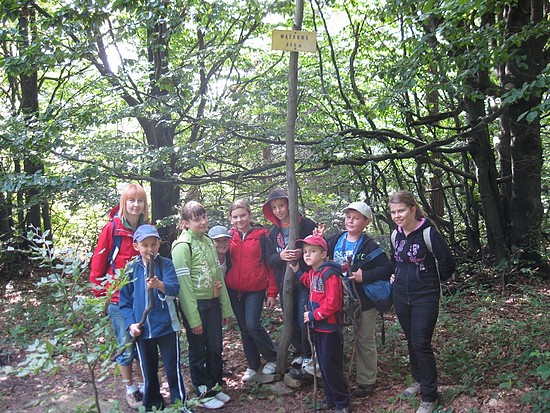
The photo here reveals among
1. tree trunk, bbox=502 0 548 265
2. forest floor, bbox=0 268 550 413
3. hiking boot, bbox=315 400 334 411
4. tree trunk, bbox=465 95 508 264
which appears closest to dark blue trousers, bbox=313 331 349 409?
hiking boot, bbox=315 400 334 411

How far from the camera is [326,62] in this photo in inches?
372

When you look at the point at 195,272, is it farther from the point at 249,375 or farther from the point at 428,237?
the point at 428,237

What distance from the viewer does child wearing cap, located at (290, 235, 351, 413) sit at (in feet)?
12.5

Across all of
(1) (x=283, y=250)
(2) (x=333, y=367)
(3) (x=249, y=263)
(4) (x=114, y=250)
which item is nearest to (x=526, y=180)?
(1) (x=283, y=250)

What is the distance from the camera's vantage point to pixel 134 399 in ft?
13.8

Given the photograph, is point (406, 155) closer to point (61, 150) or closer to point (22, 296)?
point (61, 150)

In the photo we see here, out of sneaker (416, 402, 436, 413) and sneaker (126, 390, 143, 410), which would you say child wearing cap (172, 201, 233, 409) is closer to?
sneaker (126, 390, 143, 410)

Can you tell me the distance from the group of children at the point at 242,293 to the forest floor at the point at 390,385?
21 cm

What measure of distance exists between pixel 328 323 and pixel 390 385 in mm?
1033

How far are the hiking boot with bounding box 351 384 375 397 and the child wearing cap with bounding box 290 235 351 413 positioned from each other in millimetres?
310

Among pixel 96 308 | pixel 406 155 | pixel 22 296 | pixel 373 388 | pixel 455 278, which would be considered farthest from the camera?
pixel 22 296

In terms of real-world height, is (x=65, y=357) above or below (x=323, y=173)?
below

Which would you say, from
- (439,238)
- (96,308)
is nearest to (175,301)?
(96,308)

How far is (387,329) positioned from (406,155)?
107 inches
